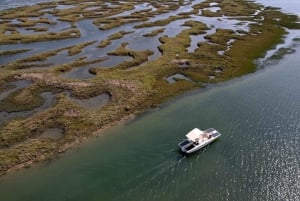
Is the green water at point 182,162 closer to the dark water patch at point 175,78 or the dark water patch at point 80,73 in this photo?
the dark water patch at point 175,78

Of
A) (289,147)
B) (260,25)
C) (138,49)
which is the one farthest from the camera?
(260,25)

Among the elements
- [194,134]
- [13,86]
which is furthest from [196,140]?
[13,86]

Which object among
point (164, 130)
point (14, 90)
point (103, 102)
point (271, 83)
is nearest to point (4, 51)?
point (14, 90)

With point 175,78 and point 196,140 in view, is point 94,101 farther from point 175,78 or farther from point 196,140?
point 196,140

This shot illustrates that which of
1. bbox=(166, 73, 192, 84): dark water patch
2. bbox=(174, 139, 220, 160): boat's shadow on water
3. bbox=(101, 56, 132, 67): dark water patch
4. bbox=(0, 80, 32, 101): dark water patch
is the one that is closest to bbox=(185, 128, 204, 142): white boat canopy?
bbox=(174, 139, 220, 160): boat's shadow on water

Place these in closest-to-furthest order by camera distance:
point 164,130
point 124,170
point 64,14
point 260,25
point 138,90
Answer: point 124,170 → point 164,130 → point 138,90 → point 260,25 → point 64,14

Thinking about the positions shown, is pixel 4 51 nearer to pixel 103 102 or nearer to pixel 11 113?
pixel 11 113
